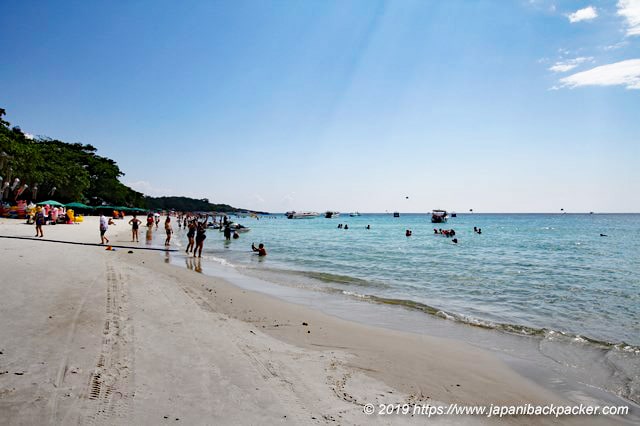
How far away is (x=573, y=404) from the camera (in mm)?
5043

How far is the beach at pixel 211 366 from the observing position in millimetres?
3803

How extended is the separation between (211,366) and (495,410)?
370 centimetres

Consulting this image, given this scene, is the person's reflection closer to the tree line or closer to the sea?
the sea

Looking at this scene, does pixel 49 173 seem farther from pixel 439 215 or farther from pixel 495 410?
pixel 439 215

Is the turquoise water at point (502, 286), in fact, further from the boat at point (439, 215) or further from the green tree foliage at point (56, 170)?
the boat at point (439, 215)

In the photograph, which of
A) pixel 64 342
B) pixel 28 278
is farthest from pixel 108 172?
pixel 64 342

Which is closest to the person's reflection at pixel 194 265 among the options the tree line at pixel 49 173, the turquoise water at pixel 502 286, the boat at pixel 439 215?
the turquoise water at pixel 502 286

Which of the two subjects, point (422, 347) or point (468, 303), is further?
point (468, 303)

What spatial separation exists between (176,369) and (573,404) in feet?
17.6

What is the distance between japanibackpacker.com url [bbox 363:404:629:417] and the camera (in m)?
4.26

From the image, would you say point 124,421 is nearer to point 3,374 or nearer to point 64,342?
point 3,374

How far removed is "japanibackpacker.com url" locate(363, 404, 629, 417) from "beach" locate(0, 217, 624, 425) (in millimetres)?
94

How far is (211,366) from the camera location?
4.95m

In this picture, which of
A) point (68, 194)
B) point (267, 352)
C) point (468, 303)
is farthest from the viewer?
point (68, 194)
